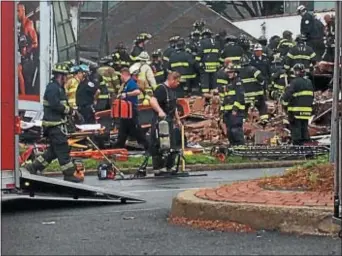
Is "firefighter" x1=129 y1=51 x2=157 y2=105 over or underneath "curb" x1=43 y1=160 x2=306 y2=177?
over

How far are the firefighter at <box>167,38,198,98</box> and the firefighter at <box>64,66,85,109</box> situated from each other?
363 cm

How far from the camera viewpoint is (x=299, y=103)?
1772cm

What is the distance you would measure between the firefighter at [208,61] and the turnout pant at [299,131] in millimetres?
5806

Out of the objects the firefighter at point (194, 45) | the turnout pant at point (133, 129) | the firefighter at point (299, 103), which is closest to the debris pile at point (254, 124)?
the firefighter at point (299, 103)

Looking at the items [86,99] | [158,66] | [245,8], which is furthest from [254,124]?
[245,8]

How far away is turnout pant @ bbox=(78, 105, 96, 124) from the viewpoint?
63.6ft

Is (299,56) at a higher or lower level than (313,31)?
lower

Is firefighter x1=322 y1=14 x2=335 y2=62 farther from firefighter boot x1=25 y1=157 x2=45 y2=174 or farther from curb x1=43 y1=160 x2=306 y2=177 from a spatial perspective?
firefighter boot x1=25 y1=157 x2=45 y2=174

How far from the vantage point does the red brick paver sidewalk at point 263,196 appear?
790 centimetres

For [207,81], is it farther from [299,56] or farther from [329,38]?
[299,56]

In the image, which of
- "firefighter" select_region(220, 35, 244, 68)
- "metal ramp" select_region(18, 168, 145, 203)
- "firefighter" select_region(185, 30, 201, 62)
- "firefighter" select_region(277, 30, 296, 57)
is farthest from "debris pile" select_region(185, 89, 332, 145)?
"metal ramp" select_region(18, 168, 145, 203)

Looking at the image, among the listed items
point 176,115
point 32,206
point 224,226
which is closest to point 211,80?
point 176,115

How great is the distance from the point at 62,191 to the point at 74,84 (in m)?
10.3

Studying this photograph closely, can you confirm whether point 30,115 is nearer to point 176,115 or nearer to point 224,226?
point 176,115
